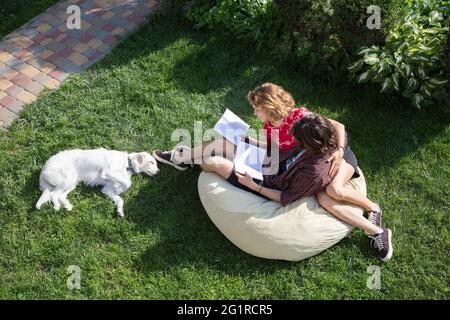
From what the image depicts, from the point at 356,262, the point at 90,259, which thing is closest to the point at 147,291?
the point at 90,259

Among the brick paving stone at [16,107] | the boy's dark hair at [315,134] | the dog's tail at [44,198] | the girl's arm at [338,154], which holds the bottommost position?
the dog's tail at [44,198]

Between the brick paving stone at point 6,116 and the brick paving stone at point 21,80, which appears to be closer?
the brick paving stone at point 6,116

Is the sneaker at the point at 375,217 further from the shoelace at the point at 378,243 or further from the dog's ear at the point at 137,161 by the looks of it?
the dog's ear at the point at 137,161

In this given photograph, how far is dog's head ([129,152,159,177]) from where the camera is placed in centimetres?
509

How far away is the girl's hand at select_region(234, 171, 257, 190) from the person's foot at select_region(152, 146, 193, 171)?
713 millimetres

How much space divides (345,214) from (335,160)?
476mm

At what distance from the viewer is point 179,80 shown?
19.7 feet

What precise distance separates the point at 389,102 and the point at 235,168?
6.98 ft

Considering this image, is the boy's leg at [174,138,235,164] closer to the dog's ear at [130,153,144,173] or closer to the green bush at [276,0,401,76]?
the dog's ear at [130,153,144,173]

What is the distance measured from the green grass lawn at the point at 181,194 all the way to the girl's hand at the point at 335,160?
2.18ft

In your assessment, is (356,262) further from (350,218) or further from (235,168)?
(235,168)

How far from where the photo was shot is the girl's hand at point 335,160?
4.43 meters

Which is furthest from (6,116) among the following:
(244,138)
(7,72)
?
(244,138)
